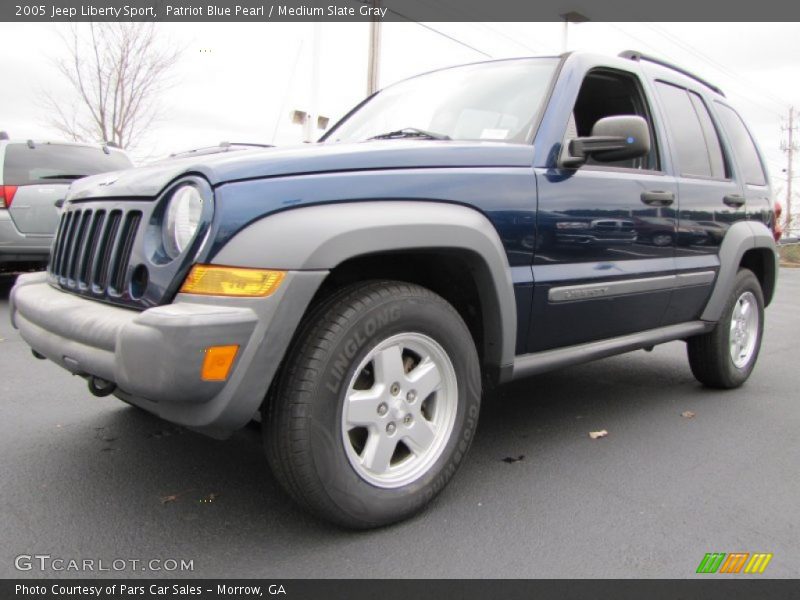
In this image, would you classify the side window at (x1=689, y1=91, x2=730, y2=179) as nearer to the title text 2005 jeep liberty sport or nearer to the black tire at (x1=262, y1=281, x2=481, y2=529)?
the title text 2005 jeep liberty sport

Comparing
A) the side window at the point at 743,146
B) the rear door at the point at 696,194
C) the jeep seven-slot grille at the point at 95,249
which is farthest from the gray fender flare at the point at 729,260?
the jeep seven-slot grille at the point at 95,249

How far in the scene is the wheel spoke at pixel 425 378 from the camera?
2436 millimetres

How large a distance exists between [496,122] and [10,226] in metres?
5.79

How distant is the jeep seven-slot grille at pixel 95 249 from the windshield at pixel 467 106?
→ 1274mm

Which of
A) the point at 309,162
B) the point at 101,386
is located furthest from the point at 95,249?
the point at 309,162

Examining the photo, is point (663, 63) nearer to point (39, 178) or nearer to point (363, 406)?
point (363, 406)

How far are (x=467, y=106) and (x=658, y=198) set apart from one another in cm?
106

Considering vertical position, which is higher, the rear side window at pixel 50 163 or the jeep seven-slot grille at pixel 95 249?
the rear side window at pixel 50 163

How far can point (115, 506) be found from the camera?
2533 mm

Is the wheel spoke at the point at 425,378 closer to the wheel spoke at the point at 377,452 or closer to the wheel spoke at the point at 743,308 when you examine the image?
the wheel spoke at the point at 377,452

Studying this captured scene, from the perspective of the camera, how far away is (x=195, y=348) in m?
1.90
